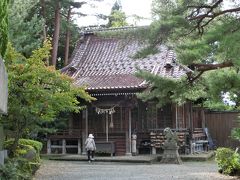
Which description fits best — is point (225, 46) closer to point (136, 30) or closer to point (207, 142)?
point (136, 30)

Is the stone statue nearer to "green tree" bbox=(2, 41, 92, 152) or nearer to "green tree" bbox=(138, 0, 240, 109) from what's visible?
"green tree" bbox=(2, 41, 92, 152)

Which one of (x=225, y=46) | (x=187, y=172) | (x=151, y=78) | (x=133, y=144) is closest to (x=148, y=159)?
(x=133, y=144)

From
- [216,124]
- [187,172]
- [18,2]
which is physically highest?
[18,2]

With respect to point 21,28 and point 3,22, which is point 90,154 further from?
point 3,22

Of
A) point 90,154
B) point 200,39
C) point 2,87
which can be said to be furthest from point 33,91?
point 90,154

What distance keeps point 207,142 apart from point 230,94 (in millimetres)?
14394

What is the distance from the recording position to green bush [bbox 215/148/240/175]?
13173 millimetres

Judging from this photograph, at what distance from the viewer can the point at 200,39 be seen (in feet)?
29.8

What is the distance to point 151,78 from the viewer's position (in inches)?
436

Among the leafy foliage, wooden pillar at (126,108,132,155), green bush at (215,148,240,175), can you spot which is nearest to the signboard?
the leafy foliage

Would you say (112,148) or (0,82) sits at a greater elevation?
(0,82)

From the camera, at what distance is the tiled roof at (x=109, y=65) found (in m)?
21.8

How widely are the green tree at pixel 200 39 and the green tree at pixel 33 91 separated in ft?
10.4

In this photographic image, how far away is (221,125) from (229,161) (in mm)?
13390
